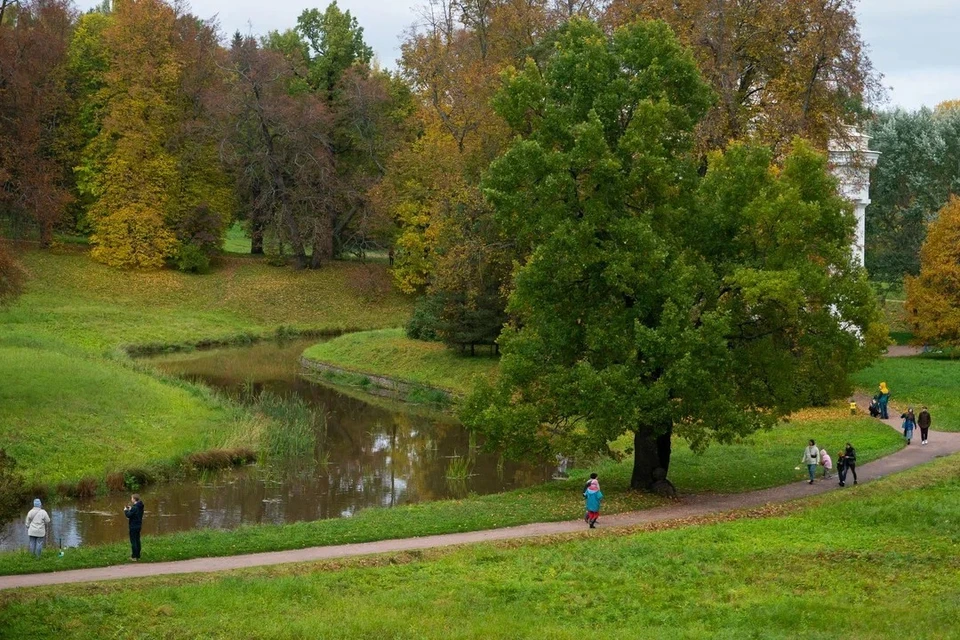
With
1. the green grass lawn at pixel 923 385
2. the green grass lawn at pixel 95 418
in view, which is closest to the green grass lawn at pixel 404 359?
the green grass lawn at pixel 95 418

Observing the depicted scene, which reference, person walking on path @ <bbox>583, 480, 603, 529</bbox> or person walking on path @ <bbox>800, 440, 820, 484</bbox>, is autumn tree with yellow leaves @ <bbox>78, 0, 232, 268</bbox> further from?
person walking on path @ <bbox>583, 480, 603, 529</bbox>

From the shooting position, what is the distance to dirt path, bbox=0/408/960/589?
1941 cm

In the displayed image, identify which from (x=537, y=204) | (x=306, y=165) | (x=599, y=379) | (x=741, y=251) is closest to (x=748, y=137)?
Result: (x=741, y=251)

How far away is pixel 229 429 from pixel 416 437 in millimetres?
6397

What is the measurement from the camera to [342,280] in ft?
242

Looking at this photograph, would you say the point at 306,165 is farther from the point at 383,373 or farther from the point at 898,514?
the point at 898,514

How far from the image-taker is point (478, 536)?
22.4 m

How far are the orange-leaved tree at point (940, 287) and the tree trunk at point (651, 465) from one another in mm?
25944

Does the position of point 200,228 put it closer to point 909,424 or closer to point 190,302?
point 190,302

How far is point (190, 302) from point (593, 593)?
5355 cm

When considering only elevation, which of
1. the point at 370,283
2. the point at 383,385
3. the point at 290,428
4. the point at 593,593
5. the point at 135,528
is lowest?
the point at 383,385

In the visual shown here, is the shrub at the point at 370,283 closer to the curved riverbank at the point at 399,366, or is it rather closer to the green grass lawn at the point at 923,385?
the curved riverbank at the point at 399,366

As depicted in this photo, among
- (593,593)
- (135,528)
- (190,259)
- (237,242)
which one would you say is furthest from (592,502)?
(237,242)

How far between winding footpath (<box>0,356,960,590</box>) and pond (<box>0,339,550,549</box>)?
4208 mm
